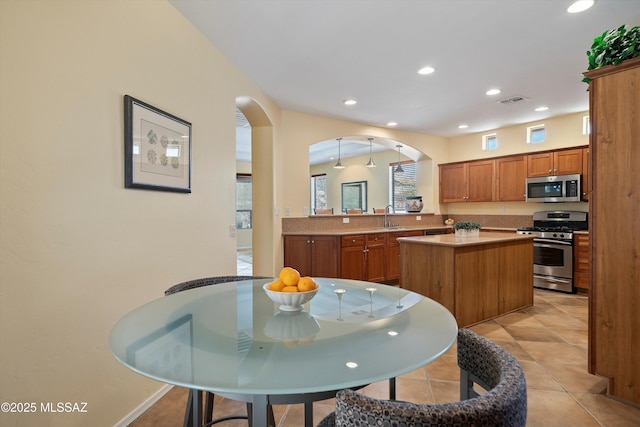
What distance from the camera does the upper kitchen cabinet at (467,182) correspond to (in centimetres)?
592

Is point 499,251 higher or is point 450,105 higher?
point 450,105

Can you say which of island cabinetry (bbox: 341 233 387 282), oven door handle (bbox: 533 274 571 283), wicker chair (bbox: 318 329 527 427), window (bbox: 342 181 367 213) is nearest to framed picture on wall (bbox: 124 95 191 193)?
wicker chair (bbox: 318 329 527 427)

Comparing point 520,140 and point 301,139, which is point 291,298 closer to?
point 301,139

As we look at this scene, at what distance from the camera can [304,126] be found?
495cm

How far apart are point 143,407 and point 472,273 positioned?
3.02 m

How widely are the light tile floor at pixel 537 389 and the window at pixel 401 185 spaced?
16.0 ft

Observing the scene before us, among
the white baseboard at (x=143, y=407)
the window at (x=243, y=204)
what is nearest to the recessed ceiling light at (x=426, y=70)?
the white baseboard at (x=143, y=407)

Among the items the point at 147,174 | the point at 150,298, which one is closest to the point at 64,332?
the point at 150,298

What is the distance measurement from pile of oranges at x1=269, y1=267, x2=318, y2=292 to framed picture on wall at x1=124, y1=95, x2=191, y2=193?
1163mm

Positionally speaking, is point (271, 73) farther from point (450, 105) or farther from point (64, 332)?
point (64, 332)

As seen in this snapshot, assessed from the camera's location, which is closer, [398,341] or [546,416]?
[398,341]

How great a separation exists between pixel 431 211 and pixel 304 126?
10.8 ft

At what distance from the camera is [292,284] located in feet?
4.21

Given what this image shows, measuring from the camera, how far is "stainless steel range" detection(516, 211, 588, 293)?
471cm
